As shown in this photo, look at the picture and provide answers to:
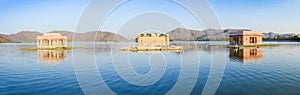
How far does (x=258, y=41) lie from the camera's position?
85.7 metres

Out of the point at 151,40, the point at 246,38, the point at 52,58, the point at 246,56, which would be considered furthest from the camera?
the point at 151,40

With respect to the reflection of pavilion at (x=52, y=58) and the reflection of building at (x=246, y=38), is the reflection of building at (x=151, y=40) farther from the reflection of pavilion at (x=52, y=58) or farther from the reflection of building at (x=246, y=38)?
the reflection of pavilion at (x=52, y=58)

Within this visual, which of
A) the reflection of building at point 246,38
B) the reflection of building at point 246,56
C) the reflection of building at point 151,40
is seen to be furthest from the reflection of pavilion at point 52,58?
the reflection of building at point 246,38

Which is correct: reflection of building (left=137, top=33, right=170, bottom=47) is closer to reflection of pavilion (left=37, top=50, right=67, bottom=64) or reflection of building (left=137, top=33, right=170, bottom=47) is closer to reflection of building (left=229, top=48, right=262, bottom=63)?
reflection of building (left=229, top=48, right=262, bottom=63)

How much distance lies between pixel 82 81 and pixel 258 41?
80.0 meters

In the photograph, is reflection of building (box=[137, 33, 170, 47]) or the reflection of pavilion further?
reflection of building (box=[137, 33, 170, 47])

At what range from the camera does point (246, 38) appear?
81.4 m

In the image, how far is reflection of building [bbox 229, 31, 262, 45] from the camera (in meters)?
81.0

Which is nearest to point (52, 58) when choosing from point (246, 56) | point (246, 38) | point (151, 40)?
point (246, 56)

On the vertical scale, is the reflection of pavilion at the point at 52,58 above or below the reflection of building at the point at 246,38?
below

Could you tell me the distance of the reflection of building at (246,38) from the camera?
266 ft

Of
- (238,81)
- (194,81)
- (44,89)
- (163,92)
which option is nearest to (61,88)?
(44,89)

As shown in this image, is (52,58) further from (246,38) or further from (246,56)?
(246,38)

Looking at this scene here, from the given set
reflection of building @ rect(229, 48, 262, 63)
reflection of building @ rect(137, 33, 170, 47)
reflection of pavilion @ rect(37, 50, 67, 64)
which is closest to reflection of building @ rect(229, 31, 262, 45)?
reflection of building @ rect(137, 33, 170, 47)
